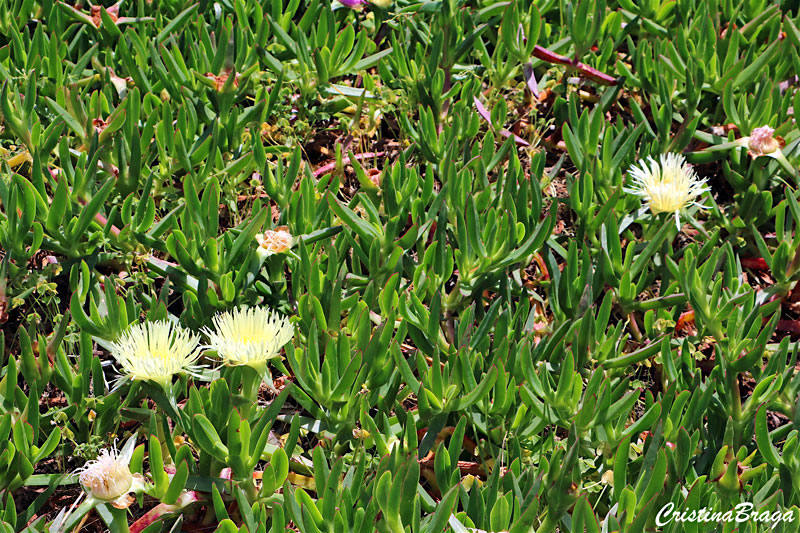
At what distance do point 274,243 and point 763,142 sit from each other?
36.8 inches

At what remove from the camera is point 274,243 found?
144 cm

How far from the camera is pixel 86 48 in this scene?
6.24 ft

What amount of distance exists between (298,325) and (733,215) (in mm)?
891

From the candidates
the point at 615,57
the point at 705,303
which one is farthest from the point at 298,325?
the point at 615,57

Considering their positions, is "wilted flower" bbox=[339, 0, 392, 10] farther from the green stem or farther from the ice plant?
the green stem

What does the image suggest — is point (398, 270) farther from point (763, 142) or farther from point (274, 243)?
point (763, 142)

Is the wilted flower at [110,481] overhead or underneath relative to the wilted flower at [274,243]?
underneath

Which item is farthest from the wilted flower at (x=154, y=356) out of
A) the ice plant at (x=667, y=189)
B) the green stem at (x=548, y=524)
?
the ice plant at (x=667, y=189)

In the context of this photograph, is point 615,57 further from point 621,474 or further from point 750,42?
point 621,474

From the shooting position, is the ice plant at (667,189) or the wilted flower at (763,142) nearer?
the ice plant at (667,189)

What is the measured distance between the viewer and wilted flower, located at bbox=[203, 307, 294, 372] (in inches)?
46.0

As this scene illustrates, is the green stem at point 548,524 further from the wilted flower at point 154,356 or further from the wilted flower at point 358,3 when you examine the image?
the wilted flower at point 358,3

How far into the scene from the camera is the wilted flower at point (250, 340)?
3.84 feet

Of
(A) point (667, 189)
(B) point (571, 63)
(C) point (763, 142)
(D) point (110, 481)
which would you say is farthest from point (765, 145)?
(D) point (110, 481)
